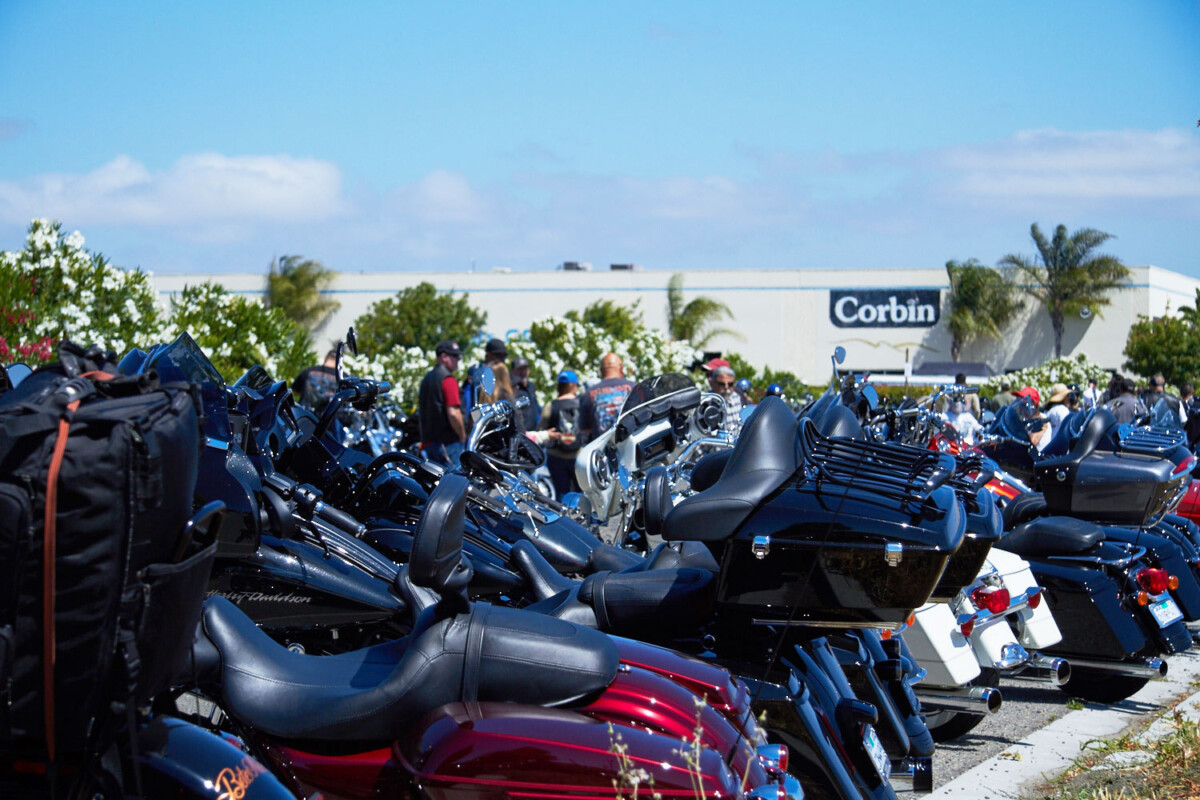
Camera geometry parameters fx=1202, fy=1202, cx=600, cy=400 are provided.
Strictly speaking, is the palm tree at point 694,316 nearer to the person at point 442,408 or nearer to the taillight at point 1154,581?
the person at point 442,408

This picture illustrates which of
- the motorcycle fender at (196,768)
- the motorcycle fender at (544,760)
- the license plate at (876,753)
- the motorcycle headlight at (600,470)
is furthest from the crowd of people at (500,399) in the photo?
the motorcycle fender at (196,768)

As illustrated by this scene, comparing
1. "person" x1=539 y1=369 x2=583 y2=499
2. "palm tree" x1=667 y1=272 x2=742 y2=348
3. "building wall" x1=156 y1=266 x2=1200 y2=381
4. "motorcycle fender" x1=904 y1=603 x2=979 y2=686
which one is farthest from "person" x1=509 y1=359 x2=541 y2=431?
"building wall" x1=156 y1=266 x2=1200 y2=381

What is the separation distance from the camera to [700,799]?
8.27 feet

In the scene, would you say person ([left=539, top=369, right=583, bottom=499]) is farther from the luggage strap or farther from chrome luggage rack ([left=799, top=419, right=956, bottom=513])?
the luggage strap

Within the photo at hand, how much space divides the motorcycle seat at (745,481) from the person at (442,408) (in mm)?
6218

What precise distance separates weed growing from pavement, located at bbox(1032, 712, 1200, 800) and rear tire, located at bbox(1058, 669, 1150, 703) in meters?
0.90

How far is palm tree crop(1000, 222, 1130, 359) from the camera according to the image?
46.5 meters

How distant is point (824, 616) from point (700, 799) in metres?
1.08

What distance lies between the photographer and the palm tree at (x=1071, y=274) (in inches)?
1831

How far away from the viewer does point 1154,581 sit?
6.37 m

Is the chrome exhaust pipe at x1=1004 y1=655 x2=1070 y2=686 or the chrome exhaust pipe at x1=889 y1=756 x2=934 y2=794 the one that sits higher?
the chrome exhaust pipe at x1=889 y1=756 x2=934 y2=794

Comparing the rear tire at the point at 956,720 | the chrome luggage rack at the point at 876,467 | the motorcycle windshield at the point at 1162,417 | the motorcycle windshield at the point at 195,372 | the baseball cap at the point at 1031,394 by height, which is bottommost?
the rear tire at the point at 956,720

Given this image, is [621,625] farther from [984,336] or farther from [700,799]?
[984,336]

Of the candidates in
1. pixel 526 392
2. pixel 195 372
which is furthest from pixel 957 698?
pixel 526 392
